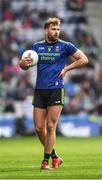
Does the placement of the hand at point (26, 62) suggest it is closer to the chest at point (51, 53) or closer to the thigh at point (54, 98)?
the chest at point (51, 53)

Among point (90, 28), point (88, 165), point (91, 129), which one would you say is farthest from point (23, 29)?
point (88, 165)

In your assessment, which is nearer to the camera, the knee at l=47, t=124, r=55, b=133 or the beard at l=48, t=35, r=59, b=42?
the knee at l=47, t=124, r=55, b=133

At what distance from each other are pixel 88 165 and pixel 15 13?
21.1 metres

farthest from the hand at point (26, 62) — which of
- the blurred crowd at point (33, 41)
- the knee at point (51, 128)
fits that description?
the blurred crowd at point (33, 41)

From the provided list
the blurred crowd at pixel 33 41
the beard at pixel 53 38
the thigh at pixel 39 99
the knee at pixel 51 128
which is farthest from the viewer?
the blurred crowd at pixel 33 41

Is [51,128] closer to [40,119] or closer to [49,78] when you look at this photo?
[40,119]

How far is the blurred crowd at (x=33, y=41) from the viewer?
104ft

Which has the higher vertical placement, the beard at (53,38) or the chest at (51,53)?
the beard at (53,38)

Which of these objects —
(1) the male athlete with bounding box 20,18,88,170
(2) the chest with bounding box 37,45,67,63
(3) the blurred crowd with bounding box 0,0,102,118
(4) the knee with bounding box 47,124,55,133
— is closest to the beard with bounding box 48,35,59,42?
(1) the male athlete with bounding box 20,18,88,170

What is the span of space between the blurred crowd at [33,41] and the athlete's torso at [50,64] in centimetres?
1632

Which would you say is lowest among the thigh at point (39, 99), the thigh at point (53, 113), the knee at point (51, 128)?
the knee at point (51, 128)

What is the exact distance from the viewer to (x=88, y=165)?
49.6 ft

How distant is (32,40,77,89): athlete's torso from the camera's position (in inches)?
562

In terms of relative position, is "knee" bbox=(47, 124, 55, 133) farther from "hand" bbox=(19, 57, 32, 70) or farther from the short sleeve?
the short sleeve
